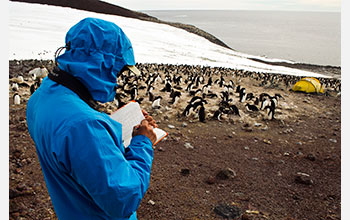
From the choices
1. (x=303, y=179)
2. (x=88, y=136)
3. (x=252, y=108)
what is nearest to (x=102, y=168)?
(x=88, y=136)

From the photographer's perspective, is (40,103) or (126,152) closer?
(40,103)

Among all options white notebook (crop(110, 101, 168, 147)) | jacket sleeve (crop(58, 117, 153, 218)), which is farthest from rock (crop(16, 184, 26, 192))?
jacket sleeve (crop(58, 117, 153, 218))

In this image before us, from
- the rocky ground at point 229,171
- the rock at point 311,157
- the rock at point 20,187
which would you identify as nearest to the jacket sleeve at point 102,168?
the rocky ground at point 229,171

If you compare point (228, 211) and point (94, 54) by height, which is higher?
point (94, 54)

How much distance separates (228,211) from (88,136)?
7.53 ft

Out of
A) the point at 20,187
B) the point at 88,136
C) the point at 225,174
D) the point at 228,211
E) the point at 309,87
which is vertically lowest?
the point at 20,187

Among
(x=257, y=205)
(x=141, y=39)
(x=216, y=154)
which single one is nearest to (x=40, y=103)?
(x=257, y=205)

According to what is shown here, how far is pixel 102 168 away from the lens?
104cm

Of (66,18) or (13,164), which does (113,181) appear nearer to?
(13,164)

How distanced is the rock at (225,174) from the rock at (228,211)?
0.59 m

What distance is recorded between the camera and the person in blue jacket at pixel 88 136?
1033 mm

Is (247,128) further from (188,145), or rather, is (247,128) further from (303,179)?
(303,179)

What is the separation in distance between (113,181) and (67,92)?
445 mm

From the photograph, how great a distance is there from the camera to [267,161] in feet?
13.6
